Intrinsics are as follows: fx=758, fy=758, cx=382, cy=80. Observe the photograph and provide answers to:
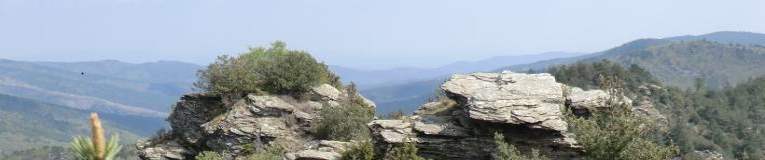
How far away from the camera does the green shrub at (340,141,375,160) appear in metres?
32.3

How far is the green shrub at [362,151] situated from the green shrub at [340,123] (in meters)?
6.08

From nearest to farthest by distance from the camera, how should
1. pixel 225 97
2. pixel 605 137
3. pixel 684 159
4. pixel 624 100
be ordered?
1. pixel 605 137
2. pixel 624 100
3. pixel 225 97
4. pixel 684 159

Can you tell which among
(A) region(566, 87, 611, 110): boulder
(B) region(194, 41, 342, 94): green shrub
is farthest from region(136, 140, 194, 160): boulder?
(A) region(566, 87, 611, 110): boulder

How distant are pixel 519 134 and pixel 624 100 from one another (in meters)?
4.81

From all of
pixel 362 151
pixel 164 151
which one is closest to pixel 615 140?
pixel 362 151

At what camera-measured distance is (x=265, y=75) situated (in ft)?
146

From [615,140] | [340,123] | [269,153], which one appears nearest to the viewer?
[615,140]

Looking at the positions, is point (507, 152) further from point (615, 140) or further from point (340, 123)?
point (340, 123)

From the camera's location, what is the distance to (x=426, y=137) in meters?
32.2

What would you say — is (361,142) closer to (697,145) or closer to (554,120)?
(554,120)

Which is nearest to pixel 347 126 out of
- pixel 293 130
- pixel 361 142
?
pixel 293 130

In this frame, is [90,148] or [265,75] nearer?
[90,148]

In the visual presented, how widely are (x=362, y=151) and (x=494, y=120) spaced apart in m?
6.27

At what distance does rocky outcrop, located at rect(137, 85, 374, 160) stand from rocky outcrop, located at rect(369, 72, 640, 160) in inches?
249
